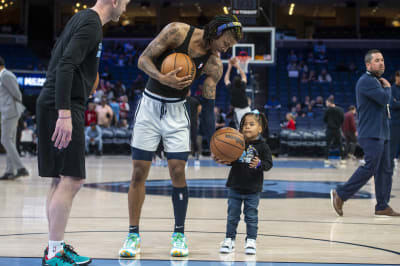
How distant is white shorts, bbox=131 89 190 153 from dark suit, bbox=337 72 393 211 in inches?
113

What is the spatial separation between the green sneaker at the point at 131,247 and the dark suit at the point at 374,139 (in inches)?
121

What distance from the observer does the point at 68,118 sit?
143 inches

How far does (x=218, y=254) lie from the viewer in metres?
4.39

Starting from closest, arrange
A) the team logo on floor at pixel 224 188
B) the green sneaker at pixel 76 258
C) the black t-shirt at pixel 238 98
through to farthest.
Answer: the green sneaker at pixel 76 258 < the team logo on floor at pixel 224 188 < the black t-shirt at pixel 238 98

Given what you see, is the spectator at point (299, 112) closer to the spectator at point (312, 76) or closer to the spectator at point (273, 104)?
the spectator at point (273, 104)

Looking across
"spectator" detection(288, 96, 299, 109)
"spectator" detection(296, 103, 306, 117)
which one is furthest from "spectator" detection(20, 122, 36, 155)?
"spectator" detection(288, 96, 299, 109)

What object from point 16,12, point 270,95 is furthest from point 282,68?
point 16,12

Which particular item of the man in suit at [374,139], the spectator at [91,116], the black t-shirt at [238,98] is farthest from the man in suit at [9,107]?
the spectator at [91,116]

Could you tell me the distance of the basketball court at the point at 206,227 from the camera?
4.28m

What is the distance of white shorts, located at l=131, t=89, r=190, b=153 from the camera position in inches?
177

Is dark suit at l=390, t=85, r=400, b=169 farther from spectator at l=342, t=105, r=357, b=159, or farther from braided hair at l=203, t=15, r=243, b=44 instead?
spectator at l=342, t=105, r=357, b=159

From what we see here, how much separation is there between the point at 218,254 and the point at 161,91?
48.8 inches

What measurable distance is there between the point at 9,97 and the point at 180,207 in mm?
6139

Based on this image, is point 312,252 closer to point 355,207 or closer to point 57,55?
point 57,55
